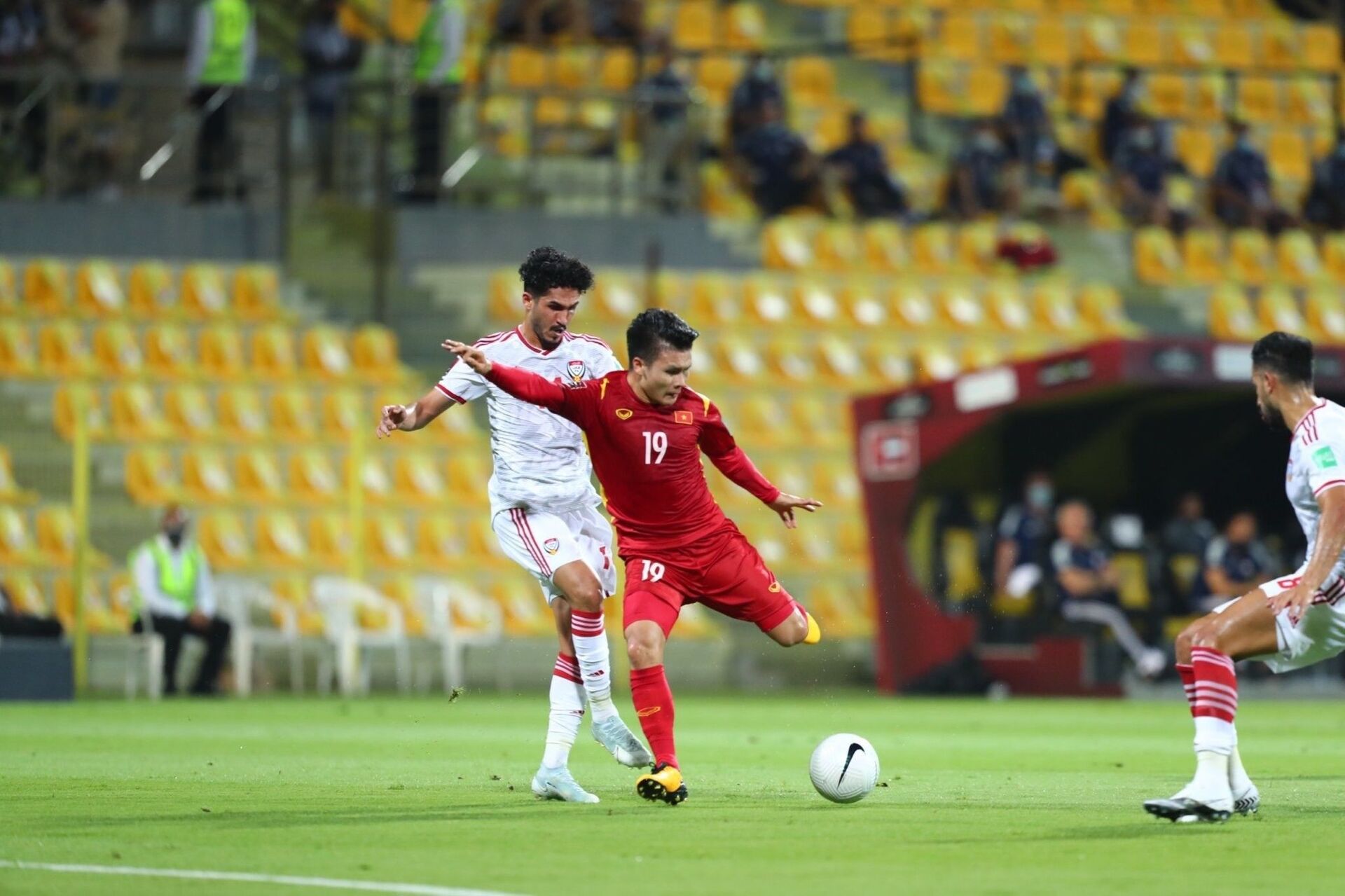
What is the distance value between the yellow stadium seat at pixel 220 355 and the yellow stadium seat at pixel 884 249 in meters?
7.19

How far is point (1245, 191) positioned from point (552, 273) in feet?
65.9

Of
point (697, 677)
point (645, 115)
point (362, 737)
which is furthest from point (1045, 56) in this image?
point (362, 737)

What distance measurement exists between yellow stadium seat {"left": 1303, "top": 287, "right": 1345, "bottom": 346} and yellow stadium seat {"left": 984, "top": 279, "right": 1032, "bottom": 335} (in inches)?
135

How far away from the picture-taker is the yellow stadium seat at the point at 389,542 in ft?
70.6

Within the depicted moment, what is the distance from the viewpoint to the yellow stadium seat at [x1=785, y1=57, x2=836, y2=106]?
2786 centimetres

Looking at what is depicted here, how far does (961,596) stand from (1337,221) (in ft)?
30.8

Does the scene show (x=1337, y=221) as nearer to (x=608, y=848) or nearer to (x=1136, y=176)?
(x=1136, y=176)

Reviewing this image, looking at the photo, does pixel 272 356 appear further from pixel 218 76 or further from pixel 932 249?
pixel 932 249

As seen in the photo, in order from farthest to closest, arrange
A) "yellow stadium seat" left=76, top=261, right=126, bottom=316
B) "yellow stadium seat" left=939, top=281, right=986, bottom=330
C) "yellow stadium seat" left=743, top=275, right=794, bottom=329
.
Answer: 1. "yellow stadium seat" left=939, top=281, right=986, bottom=330
2. "yellow stadium seat" left=743, top=275, right=794, bottom=329
3. "yellow stadium seat" left=76, top=261, right=126, bottom=316

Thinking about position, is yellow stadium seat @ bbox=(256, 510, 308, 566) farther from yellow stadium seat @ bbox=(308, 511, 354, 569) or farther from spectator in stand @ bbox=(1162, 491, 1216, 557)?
spectator in stand @ bbox=(1162, 491, 1216, 557)

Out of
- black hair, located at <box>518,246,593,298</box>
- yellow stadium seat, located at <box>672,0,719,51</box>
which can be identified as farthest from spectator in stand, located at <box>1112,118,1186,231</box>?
black hair, located at <box>518,246,593,298</box>

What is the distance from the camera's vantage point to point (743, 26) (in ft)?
93.7

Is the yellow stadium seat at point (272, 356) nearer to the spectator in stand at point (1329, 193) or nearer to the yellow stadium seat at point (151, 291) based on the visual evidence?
the yellow stadium seat at point (151, 291)

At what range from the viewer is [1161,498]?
22172mm
